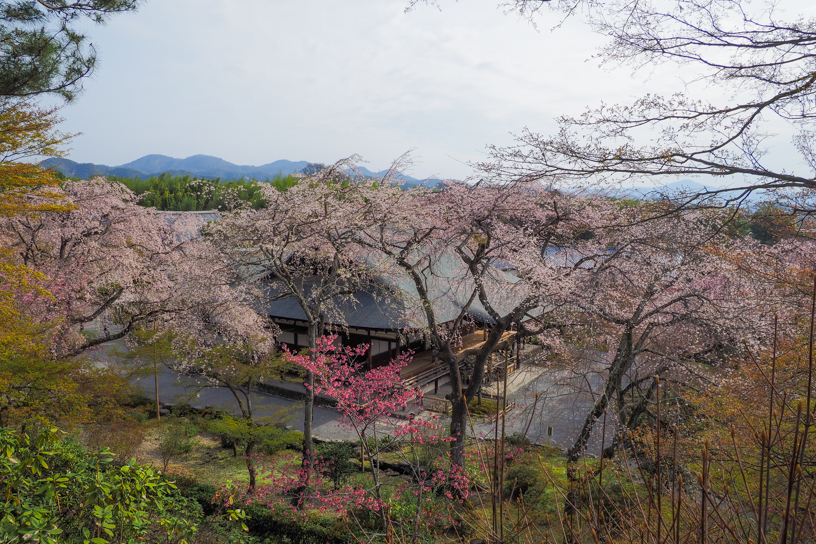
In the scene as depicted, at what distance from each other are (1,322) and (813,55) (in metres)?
10.5

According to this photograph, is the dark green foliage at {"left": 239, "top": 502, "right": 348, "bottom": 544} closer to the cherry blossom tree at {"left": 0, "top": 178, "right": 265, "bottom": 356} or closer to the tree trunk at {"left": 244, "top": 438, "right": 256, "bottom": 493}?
→ the tree trunk at {"left": 244, "top": 438, "right": 256, "bottom": 493}

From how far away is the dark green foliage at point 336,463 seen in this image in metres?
9.23

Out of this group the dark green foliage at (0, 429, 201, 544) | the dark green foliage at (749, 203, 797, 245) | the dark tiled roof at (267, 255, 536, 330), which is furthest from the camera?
the dark tiled roof at (267, 255, 536, 330)

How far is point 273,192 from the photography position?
35.1 ft

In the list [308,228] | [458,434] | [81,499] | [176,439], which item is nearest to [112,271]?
[176,439]

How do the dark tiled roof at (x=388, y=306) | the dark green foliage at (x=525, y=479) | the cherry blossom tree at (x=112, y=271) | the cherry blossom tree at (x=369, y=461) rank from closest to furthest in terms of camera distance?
the cherry blossom tree at (x=369, y=461) → the dark green foliage at (x=525, y=479) → the cherry blossom tree at (x=112, y=271) → the dark tiled roof at (x=388, y=306)

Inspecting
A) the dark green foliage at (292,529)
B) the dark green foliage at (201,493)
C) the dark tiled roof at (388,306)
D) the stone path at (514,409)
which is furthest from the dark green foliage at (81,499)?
the dark tiled roof at (388,306)

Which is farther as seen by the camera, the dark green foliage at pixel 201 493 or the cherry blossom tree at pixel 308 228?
the cherry blossom tree at pixel 308 228

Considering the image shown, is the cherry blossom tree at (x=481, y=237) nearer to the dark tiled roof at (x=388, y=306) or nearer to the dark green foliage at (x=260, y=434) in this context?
the dark tiled roof at (x=388, y=306)

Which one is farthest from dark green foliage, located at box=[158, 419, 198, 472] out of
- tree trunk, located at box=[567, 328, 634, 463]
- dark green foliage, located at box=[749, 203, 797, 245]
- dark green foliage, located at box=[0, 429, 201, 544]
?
dark green foliage, located at box=[749, 203, 797, 245]

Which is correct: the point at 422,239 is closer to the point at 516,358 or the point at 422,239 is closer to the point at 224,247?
the point at 224,247

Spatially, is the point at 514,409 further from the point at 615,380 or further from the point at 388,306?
the point at 615,380

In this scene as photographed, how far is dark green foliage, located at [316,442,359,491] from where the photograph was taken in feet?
30.3

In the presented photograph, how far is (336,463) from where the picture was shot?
934 centimetres
